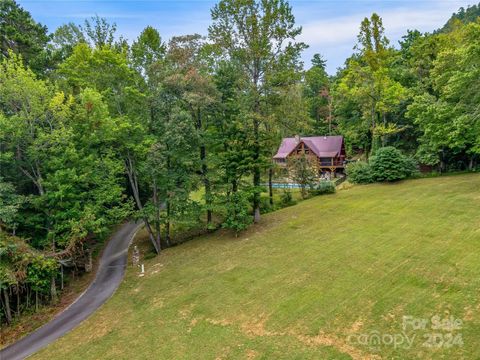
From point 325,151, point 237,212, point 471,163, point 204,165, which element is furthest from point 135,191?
point 471,163

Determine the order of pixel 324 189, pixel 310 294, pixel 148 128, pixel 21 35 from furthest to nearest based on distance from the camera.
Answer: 1. pixel 324 189
2. pixel 21 35
3. pixel 148 128
4. pixel 310 294

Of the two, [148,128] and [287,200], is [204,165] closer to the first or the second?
[148,128]

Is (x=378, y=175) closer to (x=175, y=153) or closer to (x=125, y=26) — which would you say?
(x=175, y=153)

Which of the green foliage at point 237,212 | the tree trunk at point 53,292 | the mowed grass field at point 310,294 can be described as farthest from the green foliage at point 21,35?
the mowed grass field at point 310,294

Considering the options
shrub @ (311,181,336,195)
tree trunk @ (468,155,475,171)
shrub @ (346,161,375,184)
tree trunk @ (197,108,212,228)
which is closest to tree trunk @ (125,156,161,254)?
tree trunk @ (197,108,212,228)

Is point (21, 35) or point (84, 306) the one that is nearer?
point (84, 306)

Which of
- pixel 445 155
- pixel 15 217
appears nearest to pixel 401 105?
pixel 445 155

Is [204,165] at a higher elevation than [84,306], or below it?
higher
